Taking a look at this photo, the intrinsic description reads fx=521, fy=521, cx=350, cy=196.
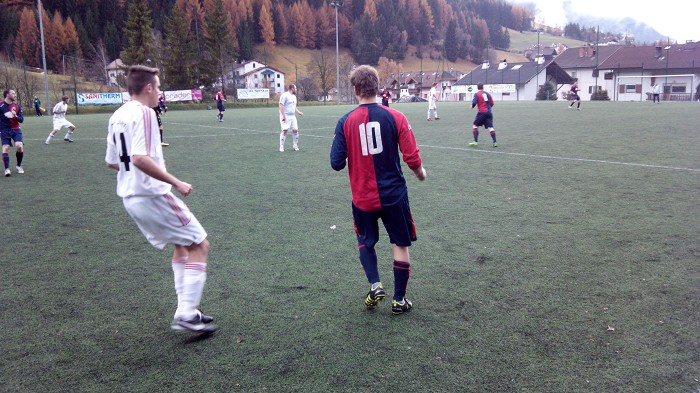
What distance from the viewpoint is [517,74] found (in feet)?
274

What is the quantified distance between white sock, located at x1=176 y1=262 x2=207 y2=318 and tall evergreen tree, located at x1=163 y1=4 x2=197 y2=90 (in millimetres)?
72561

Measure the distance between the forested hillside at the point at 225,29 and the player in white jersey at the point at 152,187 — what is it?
65586 mm

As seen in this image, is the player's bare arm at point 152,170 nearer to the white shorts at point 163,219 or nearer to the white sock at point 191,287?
the white shorts at point 163,219

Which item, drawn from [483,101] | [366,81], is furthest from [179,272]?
[483,101]

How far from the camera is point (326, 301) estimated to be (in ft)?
15.2

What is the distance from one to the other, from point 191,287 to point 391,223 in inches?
65.1

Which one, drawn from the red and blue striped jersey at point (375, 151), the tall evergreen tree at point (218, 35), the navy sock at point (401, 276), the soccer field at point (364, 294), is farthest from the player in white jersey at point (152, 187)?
the tall evergreen tree at point (218, 35)

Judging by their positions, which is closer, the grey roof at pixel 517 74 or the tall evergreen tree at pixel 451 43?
the grey roof at pixel 517 74

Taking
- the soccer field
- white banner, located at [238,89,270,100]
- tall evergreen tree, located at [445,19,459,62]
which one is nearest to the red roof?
white banner, located at [238,89,270,100]

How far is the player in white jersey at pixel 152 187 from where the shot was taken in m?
3.70

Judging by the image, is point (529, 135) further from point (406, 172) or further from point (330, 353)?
point (330, 353)

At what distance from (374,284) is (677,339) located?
7.52 ft

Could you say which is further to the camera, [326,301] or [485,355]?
[326,301]

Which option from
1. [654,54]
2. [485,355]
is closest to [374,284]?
[485,355]
